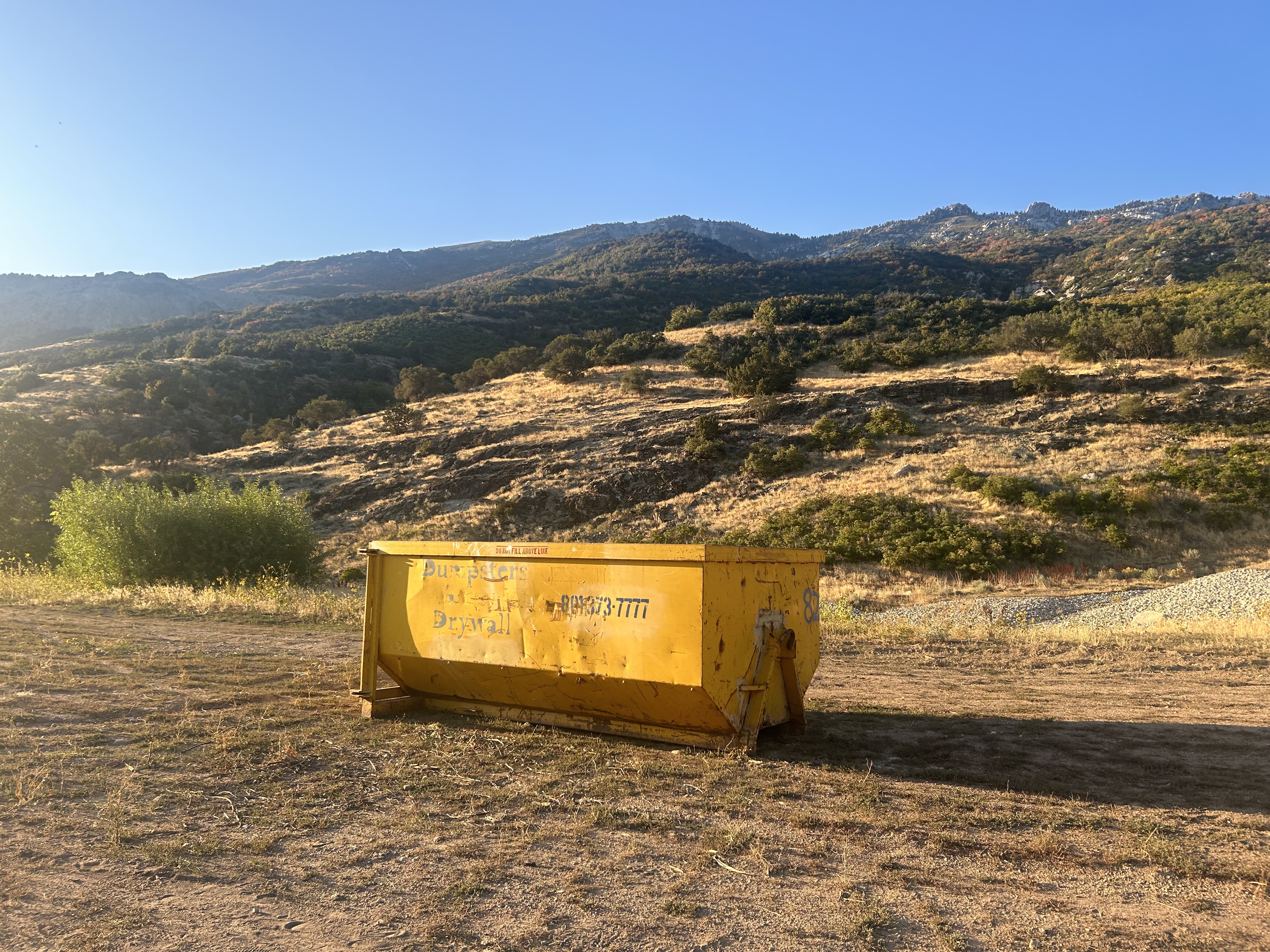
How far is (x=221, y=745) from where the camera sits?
585 cm

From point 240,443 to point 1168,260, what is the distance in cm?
9045

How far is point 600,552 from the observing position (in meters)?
5.88

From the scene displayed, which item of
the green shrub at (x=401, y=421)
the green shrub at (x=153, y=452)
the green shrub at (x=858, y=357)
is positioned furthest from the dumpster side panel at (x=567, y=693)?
the green shrub at (x=858, y=357)

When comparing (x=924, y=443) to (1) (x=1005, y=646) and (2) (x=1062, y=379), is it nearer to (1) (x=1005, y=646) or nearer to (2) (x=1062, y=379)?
(2) (x=1062, y=379)

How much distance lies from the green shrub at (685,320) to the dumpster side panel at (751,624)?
196 feet

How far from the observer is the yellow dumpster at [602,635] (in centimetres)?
555

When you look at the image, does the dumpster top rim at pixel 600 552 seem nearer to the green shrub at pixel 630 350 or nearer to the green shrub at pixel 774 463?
the green shrub at pixel 774 463

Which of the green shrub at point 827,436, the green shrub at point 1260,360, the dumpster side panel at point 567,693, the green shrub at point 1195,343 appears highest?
the green shrub at point 1195,343

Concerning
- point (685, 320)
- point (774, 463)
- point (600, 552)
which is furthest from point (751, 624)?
A: point (685, 320)

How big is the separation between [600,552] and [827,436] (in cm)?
3052

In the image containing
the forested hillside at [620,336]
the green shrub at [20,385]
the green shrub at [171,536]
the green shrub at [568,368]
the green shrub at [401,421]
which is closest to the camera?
the green shrub at [171,536]

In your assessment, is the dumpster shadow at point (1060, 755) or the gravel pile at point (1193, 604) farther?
the gravel pile at point (1193, 604)

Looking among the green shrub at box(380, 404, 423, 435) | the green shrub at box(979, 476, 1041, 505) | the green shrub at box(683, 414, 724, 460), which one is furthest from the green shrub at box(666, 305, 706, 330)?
the green shrub at box(979, 476, 1041, 505)

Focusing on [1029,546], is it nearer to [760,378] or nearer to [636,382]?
[760,378]
